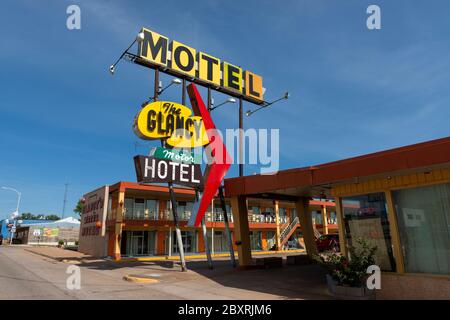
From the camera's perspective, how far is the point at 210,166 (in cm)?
1928

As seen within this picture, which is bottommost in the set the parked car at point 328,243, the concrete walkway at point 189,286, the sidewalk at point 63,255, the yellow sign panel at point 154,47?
the concrete walkway at point 189,286

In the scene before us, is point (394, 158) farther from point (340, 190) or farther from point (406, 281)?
point (406, 281)

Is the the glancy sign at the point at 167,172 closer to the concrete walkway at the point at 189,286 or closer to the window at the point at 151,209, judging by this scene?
the concrete walkway at the point at 189,286

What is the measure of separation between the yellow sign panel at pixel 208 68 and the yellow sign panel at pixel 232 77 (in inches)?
39.1

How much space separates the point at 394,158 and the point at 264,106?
2304cm

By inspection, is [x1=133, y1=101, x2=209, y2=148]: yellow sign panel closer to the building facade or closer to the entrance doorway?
the building facade

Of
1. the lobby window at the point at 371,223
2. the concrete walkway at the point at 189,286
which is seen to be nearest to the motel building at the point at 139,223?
the concrete walkway at the point at 189,286

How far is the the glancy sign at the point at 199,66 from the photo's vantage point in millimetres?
24094

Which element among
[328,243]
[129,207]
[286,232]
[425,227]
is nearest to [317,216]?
[286,232]

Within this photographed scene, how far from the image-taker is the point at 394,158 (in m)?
10.6

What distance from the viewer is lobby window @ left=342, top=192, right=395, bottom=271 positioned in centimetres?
1185

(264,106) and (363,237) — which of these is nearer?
(363,237)

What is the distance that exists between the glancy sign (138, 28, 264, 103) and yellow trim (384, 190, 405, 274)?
1795cm
